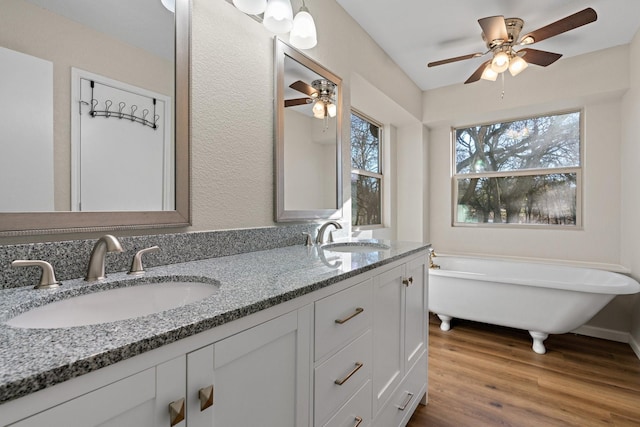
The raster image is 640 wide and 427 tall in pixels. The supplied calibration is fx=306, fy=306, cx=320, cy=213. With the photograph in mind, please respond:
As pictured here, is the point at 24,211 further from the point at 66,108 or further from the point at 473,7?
the point at 473,7

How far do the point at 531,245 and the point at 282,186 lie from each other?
2901 mm

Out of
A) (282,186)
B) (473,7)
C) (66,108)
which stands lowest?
(282,186)

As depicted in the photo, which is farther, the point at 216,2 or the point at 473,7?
the point at 473,7

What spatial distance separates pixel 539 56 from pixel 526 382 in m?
2.24

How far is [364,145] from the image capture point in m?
3.36

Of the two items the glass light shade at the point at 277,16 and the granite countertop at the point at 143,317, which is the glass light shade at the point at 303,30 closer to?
the glass light shade at the point at 277,16

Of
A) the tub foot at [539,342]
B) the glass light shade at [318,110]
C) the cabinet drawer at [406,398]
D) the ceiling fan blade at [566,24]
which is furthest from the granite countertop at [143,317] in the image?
the tub foot at [539,342]

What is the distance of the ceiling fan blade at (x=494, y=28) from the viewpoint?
1849mm

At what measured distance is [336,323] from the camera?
971mm

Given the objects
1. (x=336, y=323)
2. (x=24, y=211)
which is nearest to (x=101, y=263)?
(x=24, y=211)

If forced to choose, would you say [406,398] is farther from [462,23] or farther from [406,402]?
[462,23]

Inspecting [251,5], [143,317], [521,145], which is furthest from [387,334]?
[521,145]

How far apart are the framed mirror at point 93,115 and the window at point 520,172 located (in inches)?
132

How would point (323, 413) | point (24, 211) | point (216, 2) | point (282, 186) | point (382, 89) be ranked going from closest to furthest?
point (24, 211) → point (323, 413) → point (216, 2) → point (282, 186) → point (382, 89)
